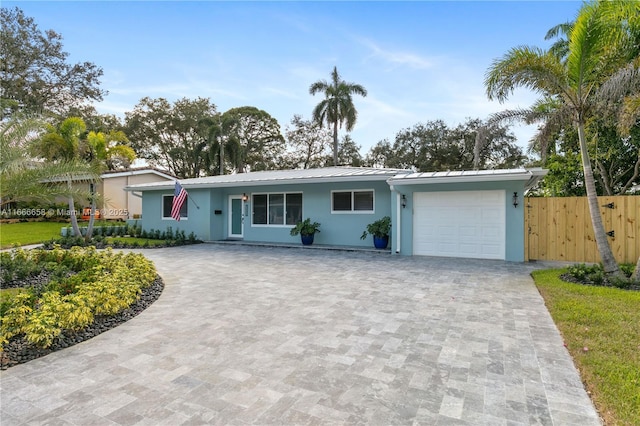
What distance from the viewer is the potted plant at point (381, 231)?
10703 mm

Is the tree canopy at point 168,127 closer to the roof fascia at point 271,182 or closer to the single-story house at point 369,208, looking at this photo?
the roof fascia at point 271,182

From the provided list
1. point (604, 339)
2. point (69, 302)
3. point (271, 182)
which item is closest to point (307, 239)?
point (271, 182)

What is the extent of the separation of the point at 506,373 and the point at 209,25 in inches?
411

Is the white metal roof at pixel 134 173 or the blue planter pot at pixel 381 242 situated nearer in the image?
the blue planter pot at pixel 381 242

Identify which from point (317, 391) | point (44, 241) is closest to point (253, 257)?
point (317, 391)

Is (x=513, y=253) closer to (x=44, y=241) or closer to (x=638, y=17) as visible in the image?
(x=638, y=17)

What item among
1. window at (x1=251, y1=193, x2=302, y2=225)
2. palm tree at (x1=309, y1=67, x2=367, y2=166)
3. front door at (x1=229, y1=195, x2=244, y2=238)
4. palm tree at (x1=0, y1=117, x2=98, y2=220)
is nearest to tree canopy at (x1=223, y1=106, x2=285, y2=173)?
palm tree at (x1=309, y1=67, x2=367, y2=166)

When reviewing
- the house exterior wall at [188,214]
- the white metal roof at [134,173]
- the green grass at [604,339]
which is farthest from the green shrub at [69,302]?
the white metal roof at [134,173]

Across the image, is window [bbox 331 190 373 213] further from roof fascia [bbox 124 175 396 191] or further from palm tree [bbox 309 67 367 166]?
palm tree [bbox 309 67 367 166]

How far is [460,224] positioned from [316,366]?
7.64 metres

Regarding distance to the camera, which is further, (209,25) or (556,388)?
(209,25)

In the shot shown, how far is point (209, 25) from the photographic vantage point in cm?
942

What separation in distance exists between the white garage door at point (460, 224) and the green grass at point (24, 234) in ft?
42.4

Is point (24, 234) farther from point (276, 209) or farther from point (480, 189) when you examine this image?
point (480, 189)
